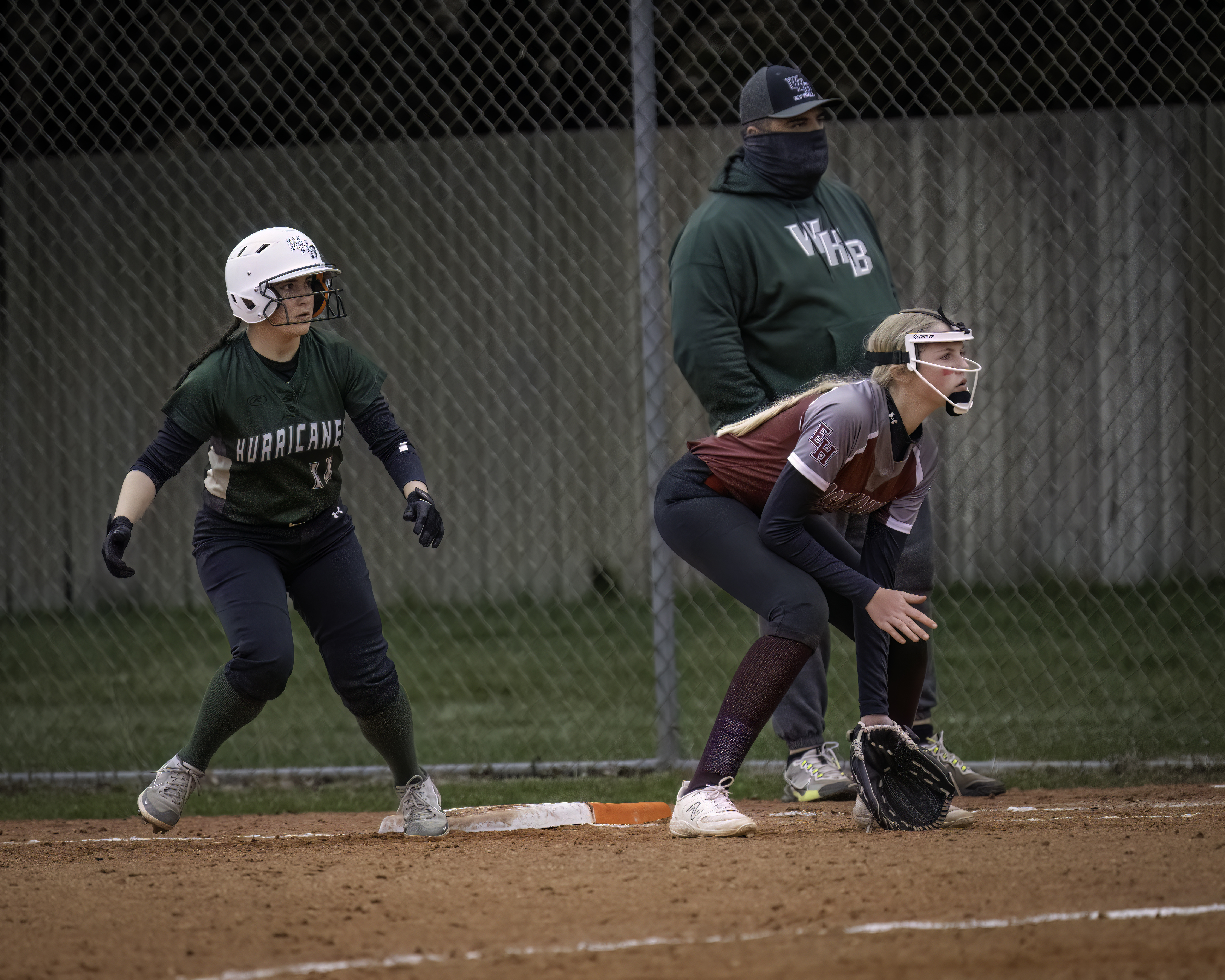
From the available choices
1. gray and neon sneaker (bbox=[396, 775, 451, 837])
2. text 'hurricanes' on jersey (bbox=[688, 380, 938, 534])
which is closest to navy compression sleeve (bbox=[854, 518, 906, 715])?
text 'hurricanes' on jersey (bbox=[688, 380, 938, 534])

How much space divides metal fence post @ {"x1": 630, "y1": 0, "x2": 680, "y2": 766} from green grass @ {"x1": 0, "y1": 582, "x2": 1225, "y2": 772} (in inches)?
17.9

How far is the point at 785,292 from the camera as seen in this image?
4.78 metres

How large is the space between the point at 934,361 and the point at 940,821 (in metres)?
1.31

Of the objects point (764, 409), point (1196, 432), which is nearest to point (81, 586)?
point (764, 409)

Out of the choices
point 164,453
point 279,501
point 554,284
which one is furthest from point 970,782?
point 554,284

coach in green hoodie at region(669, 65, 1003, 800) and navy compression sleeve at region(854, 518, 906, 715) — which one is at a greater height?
coach in green hoodie at region(669, 65, 1003, 800)

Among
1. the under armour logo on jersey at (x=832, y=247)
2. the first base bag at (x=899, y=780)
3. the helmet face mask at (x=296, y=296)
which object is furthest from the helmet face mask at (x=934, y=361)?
the helmet face mask at (x=296, y=296)

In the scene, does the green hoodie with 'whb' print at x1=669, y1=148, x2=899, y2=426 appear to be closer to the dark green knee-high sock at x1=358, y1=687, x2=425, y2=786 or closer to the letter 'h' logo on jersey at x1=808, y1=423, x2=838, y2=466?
the letter 'h' logo on jersey at x1=808, y1=423, x2=838, y2=466

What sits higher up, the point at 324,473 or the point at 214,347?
the point at 214,347

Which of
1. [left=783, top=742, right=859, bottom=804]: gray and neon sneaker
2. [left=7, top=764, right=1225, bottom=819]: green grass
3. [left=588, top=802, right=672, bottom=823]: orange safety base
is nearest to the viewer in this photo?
[left=588, top=802, right=672, bottom=823]: orange safety base

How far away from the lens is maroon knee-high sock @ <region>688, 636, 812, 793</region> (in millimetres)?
4074

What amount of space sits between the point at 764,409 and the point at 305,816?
2.24 m

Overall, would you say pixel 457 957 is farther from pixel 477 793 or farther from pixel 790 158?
pixel 790 158

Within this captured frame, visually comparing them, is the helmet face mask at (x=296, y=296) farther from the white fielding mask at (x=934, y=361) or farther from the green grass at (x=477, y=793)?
the green grass at (x=477, y=793)
